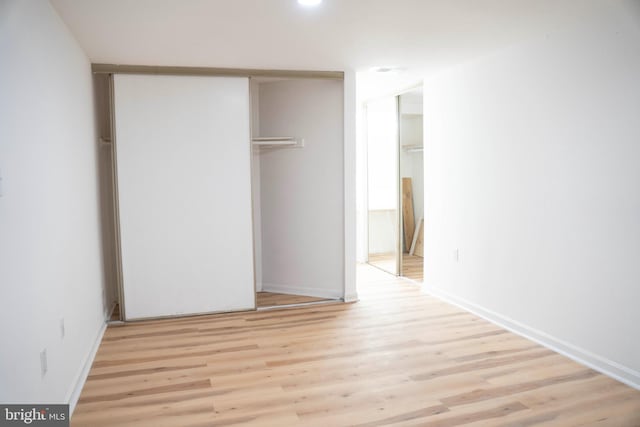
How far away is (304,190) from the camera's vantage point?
4.96 m

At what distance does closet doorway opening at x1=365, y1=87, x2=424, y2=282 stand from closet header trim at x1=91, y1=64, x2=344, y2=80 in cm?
143

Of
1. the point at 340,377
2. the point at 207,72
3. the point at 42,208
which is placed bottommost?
the point at 340,377

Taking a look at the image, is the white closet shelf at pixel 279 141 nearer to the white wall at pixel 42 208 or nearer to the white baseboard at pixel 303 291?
the white baseboard at pixel 303 291

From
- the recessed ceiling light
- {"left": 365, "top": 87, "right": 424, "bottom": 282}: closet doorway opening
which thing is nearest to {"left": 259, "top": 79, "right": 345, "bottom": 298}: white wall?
{"left": 365, "top": 87, "right": 424, "bottom": 282}: closet doorway opening

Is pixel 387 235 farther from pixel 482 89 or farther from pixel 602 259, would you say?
pixel 602 259

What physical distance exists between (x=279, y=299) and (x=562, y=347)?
2.67 m

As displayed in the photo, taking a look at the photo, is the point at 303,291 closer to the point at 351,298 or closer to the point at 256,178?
the point at 351,298

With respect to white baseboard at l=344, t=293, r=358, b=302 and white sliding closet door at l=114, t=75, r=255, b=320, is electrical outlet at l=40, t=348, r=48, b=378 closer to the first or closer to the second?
white sliding closet door at l=114, t=75, r=255, b=320

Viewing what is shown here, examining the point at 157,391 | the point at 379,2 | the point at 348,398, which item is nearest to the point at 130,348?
the point at 157,391

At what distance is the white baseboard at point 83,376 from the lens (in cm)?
260

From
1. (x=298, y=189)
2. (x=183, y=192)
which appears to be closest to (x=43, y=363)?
(x=183, y=192)

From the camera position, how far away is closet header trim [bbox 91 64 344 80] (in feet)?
13.1

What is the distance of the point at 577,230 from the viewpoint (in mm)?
3137

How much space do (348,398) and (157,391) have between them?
1.13 meters
